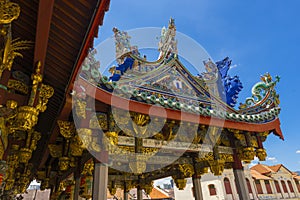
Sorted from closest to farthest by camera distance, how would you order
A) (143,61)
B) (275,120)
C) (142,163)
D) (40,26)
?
(40,26) < (142,163) < (275,120) < (143,61)

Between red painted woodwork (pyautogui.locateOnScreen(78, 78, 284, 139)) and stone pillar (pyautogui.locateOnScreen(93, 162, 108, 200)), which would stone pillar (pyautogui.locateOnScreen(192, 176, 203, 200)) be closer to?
red painted woodwork (pyautogui.locateOnScreen(78, 78, 284, 139))

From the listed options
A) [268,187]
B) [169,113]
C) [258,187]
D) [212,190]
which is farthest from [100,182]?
[268,187]

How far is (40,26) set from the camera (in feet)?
8.21

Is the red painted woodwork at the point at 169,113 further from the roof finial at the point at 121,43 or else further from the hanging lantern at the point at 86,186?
the roof finial at the point at 121,43

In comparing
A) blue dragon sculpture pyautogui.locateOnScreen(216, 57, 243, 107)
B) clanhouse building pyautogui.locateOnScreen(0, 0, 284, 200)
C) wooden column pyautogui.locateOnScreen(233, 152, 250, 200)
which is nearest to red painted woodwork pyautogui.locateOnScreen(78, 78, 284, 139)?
clanhouse building pyautogui.locateOnScreen(0, 0, 284, 200)

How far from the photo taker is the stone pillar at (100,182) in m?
4.32

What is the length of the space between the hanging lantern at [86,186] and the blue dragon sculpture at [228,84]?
6.49 metres

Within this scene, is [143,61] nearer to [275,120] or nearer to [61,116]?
[61,116]

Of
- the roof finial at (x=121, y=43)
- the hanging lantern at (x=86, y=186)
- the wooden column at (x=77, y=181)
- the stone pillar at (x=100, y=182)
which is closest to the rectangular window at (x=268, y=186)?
the roof finial at (x=121, y=43)

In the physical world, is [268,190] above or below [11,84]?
below

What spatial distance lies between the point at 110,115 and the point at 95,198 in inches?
72.1

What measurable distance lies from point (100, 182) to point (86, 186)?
1665 mm

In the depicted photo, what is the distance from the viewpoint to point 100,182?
4414mm

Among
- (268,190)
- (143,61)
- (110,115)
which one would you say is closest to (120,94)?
(110,115)
